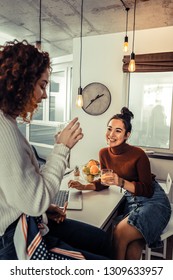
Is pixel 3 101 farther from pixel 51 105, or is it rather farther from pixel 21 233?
pixel 51 105

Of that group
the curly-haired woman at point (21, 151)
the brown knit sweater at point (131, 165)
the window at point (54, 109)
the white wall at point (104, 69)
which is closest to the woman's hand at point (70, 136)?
the curly-haired woman at point (21, 151)

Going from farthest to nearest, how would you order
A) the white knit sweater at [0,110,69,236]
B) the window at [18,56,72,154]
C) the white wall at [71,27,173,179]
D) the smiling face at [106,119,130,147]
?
the window at [18,56,72,154] < the white wall at [71,27,173,179] < the smiling face at [106,119,130,147] < the white knit sweater at [0,110,69,236]

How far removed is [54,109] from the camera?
4.52 metres

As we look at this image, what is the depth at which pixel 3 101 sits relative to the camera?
28.9 inches

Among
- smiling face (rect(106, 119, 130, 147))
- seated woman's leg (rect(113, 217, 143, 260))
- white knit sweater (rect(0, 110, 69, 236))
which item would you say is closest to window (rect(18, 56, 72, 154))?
smiling face (rect(106, 119, 130, 147))

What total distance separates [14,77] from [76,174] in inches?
40.6

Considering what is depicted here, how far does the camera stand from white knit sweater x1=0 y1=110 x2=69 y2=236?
65cm

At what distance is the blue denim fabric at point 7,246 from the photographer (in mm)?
711

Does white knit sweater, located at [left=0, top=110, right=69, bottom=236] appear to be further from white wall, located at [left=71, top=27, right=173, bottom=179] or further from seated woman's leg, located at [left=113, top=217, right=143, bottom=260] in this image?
white wall, located at [left=71, top=27, right=173, bottom=179]

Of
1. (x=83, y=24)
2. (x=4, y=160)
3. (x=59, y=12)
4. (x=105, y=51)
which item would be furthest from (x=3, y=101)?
(x=105, y=51)

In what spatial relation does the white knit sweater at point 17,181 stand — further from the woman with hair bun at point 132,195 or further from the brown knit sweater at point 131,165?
the brown knit sweater at point 131,165

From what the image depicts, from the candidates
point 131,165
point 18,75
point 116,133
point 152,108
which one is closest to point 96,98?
point 152,108

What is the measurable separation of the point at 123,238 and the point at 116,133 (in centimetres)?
63

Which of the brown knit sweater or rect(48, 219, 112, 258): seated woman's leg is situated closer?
rect(48, 219, 112, 258): seated woman's leg
